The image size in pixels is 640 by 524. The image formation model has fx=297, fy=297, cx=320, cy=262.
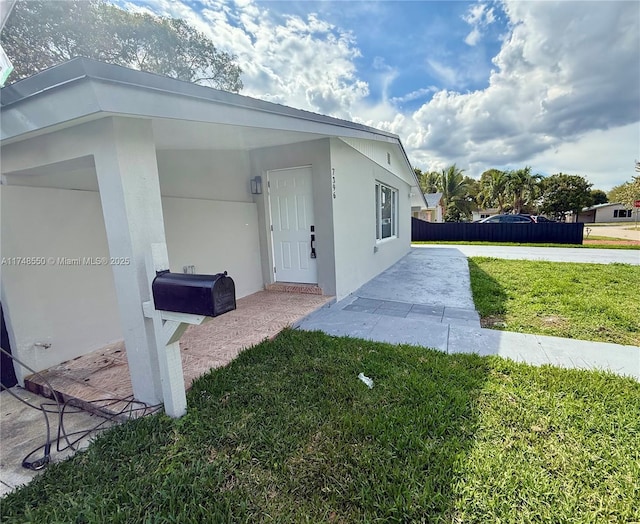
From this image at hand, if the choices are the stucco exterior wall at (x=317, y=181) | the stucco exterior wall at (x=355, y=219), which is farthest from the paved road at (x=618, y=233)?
the stucco exterior wall at (x=317, y=181)

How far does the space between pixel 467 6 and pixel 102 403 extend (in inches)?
393

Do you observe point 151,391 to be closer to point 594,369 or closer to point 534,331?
point 594,369

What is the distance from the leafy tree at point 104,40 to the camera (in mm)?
7730

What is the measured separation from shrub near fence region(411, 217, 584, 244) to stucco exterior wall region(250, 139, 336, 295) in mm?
15646

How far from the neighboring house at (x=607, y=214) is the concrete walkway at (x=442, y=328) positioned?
50.8 meters

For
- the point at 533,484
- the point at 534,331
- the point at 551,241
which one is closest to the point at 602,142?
the point at 551,241

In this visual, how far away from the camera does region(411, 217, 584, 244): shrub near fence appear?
15812mm

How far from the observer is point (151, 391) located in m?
2.44

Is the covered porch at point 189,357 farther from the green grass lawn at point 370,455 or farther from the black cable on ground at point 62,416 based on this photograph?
the green grass lawn at point 370,455

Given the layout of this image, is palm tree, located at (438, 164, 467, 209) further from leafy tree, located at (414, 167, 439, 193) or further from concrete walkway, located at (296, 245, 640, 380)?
concrete walkway, located at (296, 245, 640, 380)

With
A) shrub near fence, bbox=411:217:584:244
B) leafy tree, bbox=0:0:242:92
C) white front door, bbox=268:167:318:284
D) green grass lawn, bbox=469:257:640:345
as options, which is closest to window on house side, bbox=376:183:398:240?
green grass lawn, bbox=469:257:640:345

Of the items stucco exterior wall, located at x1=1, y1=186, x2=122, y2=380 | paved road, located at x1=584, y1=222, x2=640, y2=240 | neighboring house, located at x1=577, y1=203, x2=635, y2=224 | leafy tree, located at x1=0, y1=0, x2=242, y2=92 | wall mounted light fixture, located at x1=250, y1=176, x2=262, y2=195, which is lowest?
paved road, located at x1=584, y1=222, x2=640, y2=240

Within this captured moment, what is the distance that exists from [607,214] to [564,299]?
5555 cm

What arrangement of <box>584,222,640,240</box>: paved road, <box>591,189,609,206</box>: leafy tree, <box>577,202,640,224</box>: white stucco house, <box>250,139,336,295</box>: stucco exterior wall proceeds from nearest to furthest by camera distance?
<box>250,139,336,295</box>: stucco exterior wall → <box>584,222,640,240</box>: paved road → <box>577,202,640,224</box>: white stucco house → <box>591,189,609,206</box>: leafy tree
